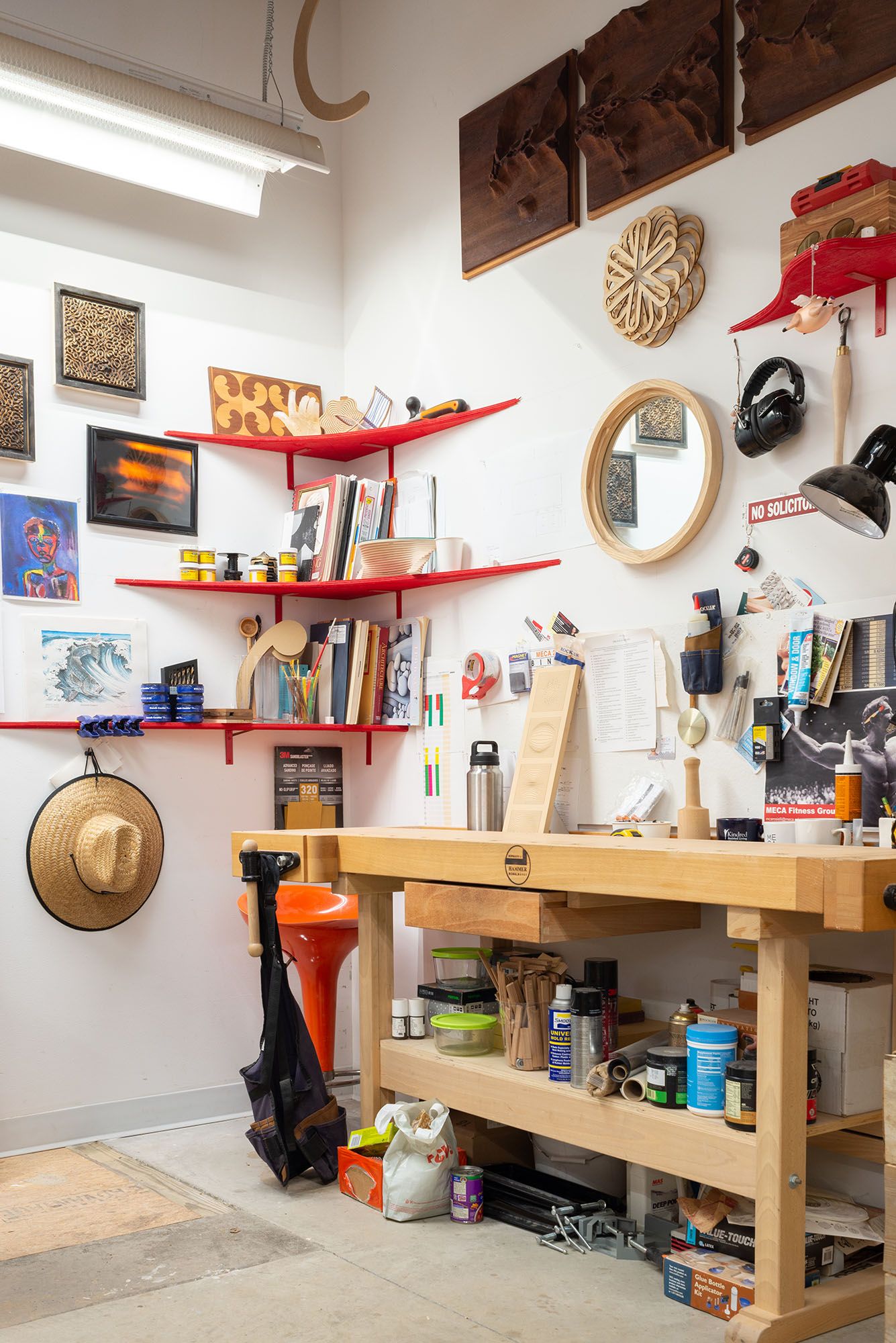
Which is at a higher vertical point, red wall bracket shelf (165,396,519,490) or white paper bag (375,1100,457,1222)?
red wall bracket shelf (165,396,519,490)

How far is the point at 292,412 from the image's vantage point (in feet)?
14.9

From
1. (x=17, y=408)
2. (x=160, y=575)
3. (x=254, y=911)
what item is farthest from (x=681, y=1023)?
(x=17, y=408)

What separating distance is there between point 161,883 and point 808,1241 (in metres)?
2.42

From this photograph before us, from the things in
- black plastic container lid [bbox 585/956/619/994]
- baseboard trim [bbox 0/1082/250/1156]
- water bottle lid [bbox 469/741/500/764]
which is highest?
water bottle lid [bbox 469/741/500/764]

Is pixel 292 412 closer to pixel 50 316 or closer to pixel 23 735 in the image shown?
pixel 50 316

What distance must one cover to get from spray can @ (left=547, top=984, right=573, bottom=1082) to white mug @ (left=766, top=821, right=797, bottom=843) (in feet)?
2.00

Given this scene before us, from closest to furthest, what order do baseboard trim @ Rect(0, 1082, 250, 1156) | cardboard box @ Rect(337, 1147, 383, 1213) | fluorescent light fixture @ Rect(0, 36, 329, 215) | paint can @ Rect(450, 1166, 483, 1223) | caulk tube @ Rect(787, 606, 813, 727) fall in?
1. caulk tube @ Rect(787, 606, 813, 727)
2. paint can @ Rect(450, 1166, 483, 1223)
3. cardboard box @ Rect(337, 1147, 383, 1213)
4. fluorescent light fixture @ Rect(0, 36, 329, 215)
5. baseboard trim @ Rect(0, 1082, 250, 1156)

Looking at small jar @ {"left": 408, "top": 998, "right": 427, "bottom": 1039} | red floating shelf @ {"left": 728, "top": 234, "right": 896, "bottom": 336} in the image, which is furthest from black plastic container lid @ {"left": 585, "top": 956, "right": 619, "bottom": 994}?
red floating shelf @ {"left": 728, "top": 234, "right": 896, "bottom": 336}

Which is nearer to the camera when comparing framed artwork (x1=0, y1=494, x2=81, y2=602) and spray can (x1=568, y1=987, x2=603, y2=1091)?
spray can (x1=568, y1=987, x2=603, y2=1091)

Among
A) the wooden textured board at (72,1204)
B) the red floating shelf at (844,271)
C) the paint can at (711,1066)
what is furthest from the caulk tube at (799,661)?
the wooden textured board at (72,1204)

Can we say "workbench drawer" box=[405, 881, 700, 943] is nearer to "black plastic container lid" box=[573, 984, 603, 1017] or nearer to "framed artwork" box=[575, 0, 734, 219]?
"black plastic container lid" box=[573, 984, 603, 1017]

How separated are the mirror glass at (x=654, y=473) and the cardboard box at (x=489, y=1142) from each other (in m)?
1.67

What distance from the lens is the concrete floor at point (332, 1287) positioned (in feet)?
8.11

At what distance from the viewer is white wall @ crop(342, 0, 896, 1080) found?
9.91ft
